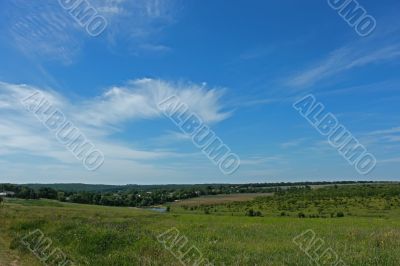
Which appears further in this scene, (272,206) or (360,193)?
(360,193)

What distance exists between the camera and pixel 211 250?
14.9 meters

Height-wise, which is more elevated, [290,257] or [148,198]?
[148,198]

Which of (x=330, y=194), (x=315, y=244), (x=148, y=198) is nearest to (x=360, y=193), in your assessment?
(x=330, y=194)

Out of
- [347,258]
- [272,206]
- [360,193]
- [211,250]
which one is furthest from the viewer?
[360,193]

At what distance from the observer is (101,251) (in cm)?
1611

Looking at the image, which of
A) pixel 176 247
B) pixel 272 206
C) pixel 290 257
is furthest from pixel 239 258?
pixel 272 206

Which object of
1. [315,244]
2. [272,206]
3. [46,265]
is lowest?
[46,265]

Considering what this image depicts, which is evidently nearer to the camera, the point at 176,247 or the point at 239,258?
the point at 239,258

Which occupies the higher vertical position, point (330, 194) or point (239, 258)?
point (330, 194)

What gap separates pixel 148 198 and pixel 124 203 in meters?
11.0

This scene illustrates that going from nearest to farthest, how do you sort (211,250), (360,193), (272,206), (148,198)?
(211,250), (272,206), (360,193), (148,198)

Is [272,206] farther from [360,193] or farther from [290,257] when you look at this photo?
[290,257]

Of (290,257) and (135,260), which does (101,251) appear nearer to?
(135,260)

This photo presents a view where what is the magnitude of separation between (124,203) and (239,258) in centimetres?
12710
